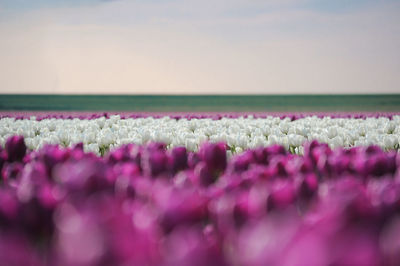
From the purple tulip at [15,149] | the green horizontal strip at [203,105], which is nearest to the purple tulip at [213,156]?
the purple tulip at [15,149]

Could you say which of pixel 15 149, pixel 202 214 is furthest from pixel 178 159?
pixel 15 149

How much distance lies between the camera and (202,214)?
1330 mm

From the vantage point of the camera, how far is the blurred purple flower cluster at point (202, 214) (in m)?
0.72

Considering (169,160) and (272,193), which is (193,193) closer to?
(272,193)

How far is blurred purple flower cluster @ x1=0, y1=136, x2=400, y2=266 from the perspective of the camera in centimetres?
72

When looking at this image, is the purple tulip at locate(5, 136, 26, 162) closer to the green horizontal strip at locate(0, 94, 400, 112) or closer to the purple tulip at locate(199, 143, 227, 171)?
the purple tulip at locate(199, 143, 227, 171)

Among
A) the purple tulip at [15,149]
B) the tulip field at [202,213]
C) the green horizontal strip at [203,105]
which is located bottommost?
the green horizontal strip at [203,105]

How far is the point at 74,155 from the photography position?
2.52m

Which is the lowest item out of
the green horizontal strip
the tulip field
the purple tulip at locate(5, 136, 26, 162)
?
the green horizontal strip

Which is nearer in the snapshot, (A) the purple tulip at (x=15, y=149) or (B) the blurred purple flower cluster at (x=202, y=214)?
(B) the blurred purple flower cluster at (x=202, y=214)

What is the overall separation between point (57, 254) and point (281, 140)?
3.51 metres

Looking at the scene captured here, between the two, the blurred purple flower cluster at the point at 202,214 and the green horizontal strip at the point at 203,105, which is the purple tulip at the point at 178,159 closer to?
the blurred purple flower cluster at the point at 202,214

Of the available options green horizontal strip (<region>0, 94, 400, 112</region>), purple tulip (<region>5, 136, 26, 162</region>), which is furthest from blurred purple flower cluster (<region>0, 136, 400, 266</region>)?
green horizontal strip (<region>0, 94, 400, 112</region>)

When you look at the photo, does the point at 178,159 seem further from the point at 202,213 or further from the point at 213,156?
the point at 202,213
